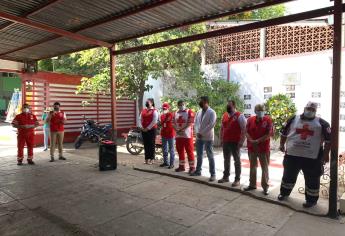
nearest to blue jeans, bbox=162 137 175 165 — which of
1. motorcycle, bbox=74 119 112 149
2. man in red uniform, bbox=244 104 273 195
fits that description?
man in red uniform, bbox=244 104 273 195

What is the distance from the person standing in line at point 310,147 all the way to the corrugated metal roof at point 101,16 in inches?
85.7

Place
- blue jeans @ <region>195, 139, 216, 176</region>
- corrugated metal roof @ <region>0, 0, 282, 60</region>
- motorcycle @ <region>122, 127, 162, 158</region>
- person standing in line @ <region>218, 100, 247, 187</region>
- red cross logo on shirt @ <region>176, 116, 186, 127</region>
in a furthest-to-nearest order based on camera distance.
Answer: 1. motorcycle @ <region>122, 127, 162, 158</region>
2. red cross logo on shirt @ <region>176, 116, 186, 127</region>
3. blue jeans @ <region>195, 139, 216, 176</region>
4. person standing in line @ <region>218, 100, 247, 187</region>
5. corrugated metal roof @ <region>0, 0, 282, 60</region>

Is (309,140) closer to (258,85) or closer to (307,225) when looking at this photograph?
(307,225)

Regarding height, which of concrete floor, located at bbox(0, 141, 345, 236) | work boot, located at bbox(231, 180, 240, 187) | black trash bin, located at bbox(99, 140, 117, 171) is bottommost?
concrete floor, located at bbox(0, 141, 345, 236)

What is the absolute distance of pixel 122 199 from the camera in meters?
5.68

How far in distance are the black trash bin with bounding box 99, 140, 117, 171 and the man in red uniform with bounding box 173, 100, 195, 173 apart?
1730 mm

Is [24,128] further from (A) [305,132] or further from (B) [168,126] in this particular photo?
(A) [305,132]

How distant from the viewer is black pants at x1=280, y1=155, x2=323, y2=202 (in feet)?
16.2

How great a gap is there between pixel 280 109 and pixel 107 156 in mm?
5748

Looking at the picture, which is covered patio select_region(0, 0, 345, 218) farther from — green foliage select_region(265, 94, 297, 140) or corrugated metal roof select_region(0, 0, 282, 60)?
green foliage select_region(265, 94, 297, 140)

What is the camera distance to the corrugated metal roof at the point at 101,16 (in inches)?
228

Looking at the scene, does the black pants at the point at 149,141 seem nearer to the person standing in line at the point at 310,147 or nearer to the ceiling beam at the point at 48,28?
the ceiling beam at the point at 48,28

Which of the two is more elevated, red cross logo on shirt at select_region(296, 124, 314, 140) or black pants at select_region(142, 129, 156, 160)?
red cross logo on shirt at select_region(296, 124, 314, 140)

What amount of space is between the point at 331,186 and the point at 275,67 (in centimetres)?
681
